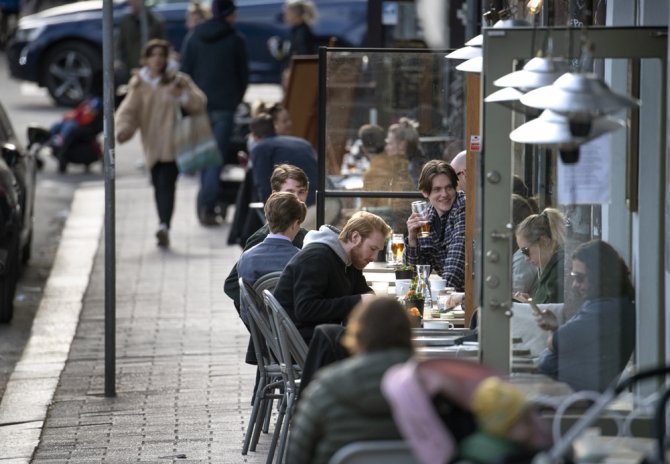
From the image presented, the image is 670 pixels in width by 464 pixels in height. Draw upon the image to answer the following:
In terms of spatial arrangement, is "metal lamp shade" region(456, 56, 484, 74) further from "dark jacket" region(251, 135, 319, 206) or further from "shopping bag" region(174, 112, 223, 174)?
"shopping bag" region(174, 112, 223, 174)

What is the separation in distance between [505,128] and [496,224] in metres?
0.40

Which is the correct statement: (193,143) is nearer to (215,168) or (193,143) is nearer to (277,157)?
(215,168)

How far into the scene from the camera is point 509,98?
6406 millimetres

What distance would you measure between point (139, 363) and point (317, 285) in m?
3.48


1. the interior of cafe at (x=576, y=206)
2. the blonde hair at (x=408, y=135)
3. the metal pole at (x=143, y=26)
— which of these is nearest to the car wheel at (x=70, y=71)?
the metal pole at (x=143, y=26)

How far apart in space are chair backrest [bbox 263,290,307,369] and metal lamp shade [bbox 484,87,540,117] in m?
1.48

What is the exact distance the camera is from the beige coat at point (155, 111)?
14562 millimetres

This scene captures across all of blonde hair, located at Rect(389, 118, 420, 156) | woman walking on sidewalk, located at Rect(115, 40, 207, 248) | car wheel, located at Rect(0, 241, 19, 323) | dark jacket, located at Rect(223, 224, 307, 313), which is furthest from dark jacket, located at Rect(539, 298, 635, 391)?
woman walking on sidewalk, located at Rect(115, 40, 207, 248)

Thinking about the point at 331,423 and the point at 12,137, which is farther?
the point at 12,137

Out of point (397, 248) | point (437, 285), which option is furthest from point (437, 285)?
point (397, 248)

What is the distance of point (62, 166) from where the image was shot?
19828mm

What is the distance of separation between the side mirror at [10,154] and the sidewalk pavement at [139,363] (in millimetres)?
1186

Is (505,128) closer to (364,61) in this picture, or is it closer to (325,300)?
(325,300)

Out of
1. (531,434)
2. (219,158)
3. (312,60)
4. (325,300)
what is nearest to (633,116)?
(325,300)
